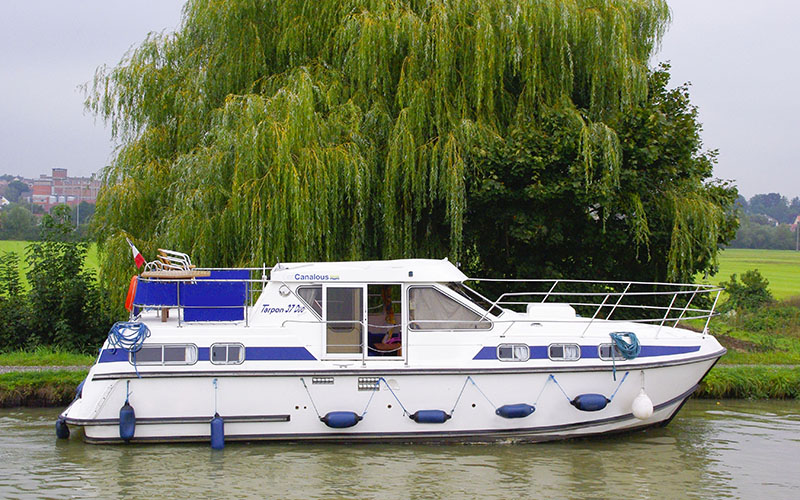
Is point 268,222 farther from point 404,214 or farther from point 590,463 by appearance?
point 590,463

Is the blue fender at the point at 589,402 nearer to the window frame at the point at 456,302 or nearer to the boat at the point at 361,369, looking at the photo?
the boat at the point at 361,369

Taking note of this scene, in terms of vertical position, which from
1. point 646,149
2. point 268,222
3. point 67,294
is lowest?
point 67,294

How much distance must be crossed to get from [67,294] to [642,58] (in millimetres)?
15267

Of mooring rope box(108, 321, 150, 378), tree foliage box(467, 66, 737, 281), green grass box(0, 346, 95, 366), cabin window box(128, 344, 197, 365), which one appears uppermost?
tree foliage box(467, 66, 737, 281)

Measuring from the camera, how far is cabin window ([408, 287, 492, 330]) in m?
13.3

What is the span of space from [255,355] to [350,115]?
646cm

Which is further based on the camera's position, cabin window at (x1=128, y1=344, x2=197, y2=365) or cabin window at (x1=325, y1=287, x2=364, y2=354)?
cabin window at (x1=325, y1=287, x2=364, y2=354)

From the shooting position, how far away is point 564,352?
43.1ft

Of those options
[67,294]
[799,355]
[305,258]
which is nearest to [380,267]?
[305,258]

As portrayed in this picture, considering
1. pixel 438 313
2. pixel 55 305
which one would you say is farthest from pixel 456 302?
pixel 55 305

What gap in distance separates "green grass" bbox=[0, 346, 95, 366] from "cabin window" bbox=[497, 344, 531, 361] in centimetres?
1010

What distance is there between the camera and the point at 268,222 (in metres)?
16.0

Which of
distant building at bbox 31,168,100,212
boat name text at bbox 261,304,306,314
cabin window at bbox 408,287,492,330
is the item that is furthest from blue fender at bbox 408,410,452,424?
distant building at bbox 31,168,100,212

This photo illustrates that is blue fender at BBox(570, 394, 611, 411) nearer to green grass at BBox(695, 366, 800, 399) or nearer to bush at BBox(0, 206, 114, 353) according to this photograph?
green grass at BBox(695, 366, 800, 399)
